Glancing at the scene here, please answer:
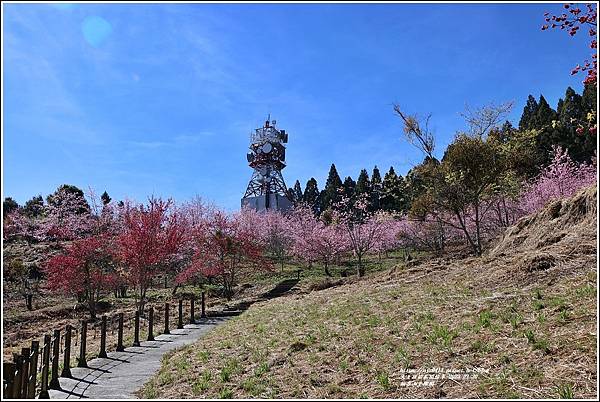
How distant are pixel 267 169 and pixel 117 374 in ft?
159

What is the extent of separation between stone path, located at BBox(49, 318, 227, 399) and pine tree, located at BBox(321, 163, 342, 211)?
4661 centimetres

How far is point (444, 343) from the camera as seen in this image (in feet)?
17.8

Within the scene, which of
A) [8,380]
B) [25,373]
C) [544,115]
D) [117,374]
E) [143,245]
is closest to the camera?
[8,380]

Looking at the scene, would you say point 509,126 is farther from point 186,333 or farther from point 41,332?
point 41,332

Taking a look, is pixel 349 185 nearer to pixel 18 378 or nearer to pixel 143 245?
pixel 143 245

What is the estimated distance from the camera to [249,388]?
5.14 m

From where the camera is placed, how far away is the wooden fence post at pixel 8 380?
3.98m

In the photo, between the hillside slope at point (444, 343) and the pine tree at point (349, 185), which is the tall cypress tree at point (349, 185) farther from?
the hillside slope at point (444, 343)

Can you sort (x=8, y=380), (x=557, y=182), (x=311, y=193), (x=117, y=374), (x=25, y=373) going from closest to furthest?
(x=8, y=380), (x=25, y=373), (x=117, y=374), (x=557, y=182), (x=311, y=193)

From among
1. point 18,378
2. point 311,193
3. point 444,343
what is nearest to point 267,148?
point 311,193

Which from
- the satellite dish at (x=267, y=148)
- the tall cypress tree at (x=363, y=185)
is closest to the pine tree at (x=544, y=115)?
the tall cypress tree at (x=363, y=185)

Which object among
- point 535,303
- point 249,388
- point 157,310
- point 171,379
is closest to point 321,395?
point 249,388

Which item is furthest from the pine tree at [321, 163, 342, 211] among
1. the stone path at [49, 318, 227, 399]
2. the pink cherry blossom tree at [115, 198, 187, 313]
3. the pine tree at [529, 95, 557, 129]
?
the stone path at [49, 318, 227, 399]

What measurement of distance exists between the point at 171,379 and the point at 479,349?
165 inches
